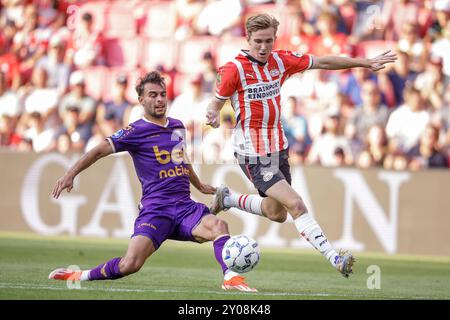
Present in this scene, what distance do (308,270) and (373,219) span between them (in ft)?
11.5

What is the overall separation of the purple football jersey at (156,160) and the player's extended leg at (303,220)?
900 mm

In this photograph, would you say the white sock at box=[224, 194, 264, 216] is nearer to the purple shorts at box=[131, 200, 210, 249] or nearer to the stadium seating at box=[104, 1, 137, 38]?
the purple shorts at box=[131, 200, 210, 249]

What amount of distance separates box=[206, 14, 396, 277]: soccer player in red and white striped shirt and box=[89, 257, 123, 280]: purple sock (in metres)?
1.70

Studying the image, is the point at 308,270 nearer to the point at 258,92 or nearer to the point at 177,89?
the point at 258,92

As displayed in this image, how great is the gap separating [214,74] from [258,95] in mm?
8522

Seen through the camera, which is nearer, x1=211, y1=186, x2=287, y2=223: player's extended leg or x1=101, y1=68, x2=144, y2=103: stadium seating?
x1=211, y1=186, x2=287, y2=223: player's extended leg

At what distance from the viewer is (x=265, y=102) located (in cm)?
994

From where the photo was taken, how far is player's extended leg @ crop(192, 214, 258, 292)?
8.98 meters

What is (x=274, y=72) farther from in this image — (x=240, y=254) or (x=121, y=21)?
(x=121, y=21)

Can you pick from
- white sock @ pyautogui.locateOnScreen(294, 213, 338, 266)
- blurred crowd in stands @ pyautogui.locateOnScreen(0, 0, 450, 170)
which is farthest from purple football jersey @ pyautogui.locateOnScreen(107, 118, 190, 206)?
blurred crowd in stands @ pyautogui.locateOnScreen(0, 0, 450, 170)

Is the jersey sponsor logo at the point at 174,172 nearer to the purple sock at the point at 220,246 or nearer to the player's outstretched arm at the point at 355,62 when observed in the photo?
the purple sock at the point at 220,246

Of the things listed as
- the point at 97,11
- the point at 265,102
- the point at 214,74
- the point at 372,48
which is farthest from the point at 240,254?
the point at 97,11

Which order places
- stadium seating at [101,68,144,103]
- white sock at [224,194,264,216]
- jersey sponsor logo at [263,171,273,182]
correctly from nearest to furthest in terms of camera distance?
jersey sponsor logo at [263,171,273,182] → white sock at [224,194,264,216] → stadium seating at [101,68,144,103]

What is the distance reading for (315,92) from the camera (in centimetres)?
1792
